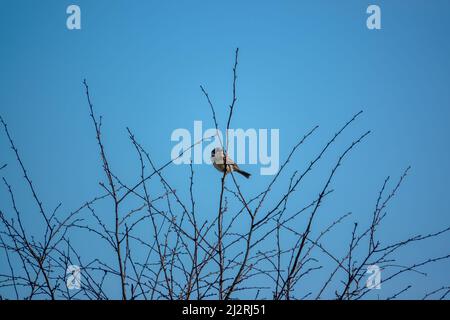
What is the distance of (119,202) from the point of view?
3195 millimetres

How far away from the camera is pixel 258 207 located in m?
3.19
